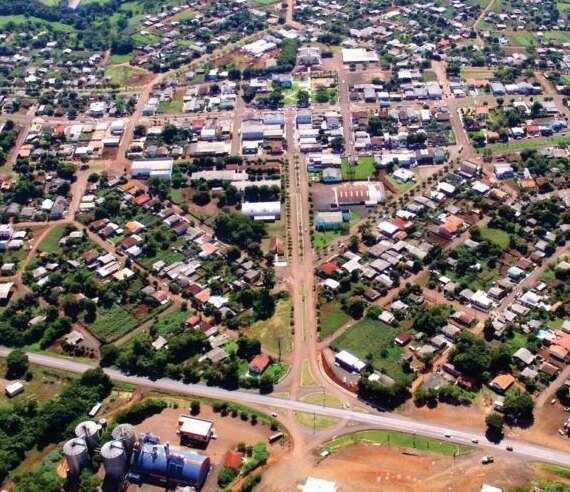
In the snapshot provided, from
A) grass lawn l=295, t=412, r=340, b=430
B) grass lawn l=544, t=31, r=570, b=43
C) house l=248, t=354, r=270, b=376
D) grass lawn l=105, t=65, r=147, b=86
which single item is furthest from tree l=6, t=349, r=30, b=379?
grass lawn l=544, t=31, r=570, b=43

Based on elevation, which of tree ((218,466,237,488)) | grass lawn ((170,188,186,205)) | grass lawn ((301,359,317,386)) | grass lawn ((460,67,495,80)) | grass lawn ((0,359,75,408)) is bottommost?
grass lawn ((0,359,75,408))

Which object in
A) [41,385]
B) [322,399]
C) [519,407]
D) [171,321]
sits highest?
[519,407]

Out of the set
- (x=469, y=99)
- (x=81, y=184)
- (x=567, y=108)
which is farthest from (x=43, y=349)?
(x=567, y=108)

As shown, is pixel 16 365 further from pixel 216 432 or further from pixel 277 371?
pixel 277 371

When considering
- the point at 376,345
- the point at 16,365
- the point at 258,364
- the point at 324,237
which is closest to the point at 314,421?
the point at 258,364

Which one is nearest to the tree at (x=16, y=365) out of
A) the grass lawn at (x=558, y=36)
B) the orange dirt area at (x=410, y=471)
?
the orange dirt area at (x=410, y=471)

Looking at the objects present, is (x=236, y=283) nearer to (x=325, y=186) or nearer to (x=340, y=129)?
(x=325, y=186)

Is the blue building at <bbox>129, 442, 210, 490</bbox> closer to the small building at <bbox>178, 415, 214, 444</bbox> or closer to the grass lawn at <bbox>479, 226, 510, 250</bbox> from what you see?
Answer: the small building at <bbox>178, 415, 214, 444</bbox>

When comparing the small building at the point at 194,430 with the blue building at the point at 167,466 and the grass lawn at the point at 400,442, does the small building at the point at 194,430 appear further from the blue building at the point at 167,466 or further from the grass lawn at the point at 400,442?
the grass lawn at the point at 400,442
